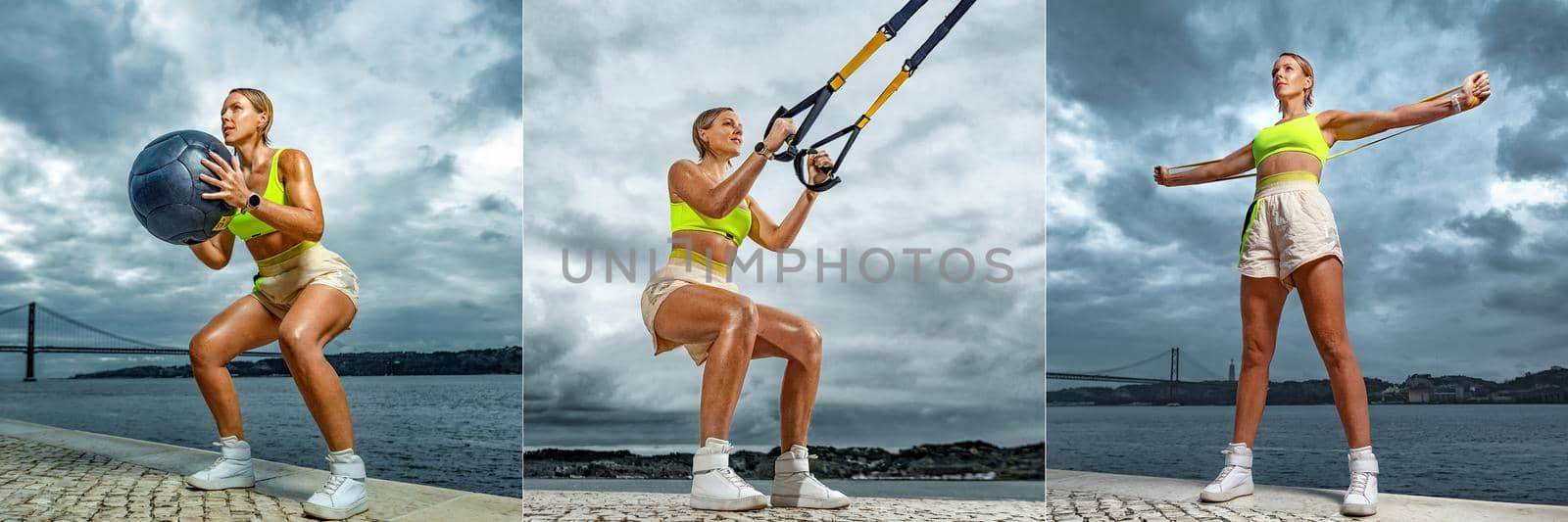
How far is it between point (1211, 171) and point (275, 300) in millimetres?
4285

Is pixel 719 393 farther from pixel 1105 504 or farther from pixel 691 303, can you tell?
pixel 1105 504

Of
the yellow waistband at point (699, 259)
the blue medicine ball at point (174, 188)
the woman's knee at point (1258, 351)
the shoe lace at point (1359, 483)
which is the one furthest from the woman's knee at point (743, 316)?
the shoe lace at point (1359, 483)

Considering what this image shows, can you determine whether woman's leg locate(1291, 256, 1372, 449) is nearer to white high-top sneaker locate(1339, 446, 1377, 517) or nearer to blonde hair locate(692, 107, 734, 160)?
white high-top sneaker locate(1339, 446, 1377, 517)

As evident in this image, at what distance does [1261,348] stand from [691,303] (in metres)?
2.54

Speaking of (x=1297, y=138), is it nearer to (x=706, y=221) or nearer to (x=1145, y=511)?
(x=1145, y=511)

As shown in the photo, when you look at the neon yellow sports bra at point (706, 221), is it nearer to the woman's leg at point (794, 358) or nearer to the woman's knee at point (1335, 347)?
the woman's leg at point (794, 358)

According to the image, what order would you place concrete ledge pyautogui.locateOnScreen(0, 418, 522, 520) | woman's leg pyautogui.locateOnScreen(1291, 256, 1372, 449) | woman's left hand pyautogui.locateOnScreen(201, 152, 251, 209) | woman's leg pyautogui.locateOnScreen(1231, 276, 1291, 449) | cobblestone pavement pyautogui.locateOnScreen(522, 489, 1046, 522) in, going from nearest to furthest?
woman's left hand pyautogui.locateOnScreen(201, 152, 251, 209) < cobblestone pavement pyautogui.locateOnScreen(522, 489, 1046, 522) < concrete ledge pyautogui.locateOnScreen(0, 418, 522, 520) < woman's leg pyautogui.locateOnScreen(1291, 256, 1372, 449) < woman's leg pyautogui.locateOnScreen(1231, 276, 1291, 449)

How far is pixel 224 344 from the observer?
4590 millimetres

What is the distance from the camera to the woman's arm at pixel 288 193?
4.04 m

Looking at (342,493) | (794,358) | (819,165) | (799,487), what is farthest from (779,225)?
(342,493)

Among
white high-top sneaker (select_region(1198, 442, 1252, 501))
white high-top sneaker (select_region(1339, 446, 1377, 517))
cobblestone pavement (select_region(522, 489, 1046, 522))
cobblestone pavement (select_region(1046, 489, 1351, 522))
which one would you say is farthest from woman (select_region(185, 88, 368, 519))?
white high-top sneaker (select_region(1339, 446, 1377, 517))

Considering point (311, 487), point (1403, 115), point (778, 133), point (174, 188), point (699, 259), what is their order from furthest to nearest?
point (311, 487) → point (699, 259) → point (1403, 115) → point (778, 133) → point (174, 188)

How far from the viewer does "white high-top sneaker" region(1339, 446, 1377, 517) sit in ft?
13.5

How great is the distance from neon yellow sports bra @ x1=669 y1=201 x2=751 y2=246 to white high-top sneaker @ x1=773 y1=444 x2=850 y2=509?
0.96m
